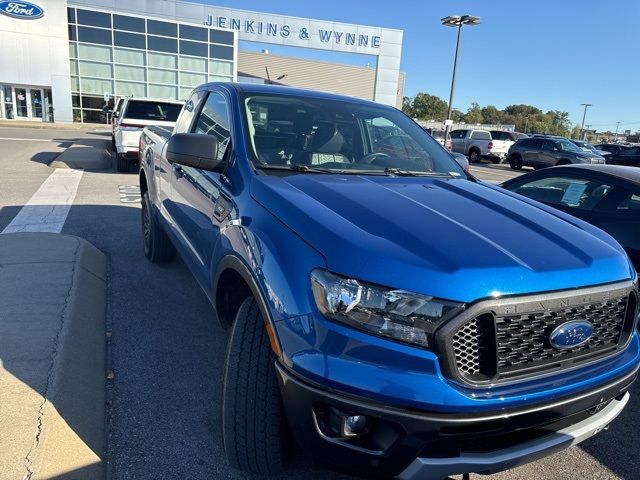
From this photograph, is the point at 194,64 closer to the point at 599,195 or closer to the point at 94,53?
the point at 94,53

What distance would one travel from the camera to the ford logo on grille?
1.92 meters

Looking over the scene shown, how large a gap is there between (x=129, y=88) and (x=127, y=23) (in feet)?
A: 13.0

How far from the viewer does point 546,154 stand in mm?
23047

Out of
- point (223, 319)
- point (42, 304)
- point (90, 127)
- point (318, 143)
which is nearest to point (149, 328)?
point (42, 304)

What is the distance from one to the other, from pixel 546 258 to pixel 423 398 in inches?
30.8

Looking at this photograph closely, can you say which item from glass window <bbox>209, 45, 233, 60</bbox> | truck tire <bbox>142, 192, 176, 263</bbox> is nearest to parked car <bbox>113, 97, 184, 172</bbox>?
truck tire <bbox>142, 192, 176, 263</bbox>

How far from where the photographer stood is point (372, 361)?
176cm

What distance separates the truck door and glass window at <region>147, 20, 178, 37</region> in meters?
32.0

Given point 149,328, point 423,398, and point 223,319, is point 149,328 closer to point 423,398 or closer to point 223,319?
point 223,319

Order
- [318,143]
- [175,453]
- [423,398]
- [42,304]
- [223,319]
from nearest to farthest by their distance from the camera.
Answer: [423,398], [175,453], [223,319], [318,143], [42,304]

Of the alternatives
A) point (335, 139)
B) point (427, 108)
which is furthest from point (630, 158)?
point (427, 108)

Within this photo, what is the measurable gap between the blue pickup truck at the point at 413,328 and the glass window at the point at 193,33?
33666 millimetres

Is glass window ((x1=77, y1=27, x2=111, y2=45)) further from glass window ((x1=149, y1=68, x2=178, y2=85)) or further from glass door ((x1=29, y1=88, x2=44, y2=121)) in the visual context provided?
glass door ((x1=29, y1=88, x2=44, y2=121))

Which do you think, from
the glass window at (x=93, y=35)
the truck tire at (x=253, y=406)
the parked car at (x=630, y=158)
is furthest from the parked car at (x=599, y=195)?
the glass window at (x=93, y=35)
